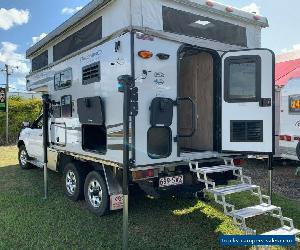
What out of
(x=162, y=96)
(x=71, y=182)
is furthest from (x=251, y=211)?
(x=71, y=182)

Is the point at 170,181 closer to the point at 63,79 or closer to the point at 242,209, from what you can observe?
the point at 242,209

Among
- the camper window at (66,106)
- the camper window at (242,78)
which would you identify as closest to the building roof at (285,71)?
the camper window at (242,78)

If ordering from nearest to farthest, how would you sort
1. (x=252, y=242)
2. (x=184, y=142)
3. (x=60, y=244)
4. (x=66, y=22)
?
(x=252, y=242)
(x=60, y=244)
(x=66, y=22)
(x=184, y=142)

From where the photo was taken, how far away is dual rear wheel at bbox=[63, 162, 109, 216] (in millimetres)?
5648

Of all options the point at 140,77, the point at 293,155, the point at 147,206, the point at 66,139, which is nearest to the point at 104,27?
the point at 140,77

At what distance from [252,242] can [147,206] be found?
2492 mm

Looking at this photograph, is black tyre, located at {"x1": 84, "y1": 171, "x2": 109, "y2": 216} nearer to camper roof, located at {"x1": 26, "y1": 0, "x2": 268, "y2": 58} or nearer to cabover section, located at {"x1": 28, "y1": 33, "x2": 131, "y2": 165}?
cabover section, located at {"x1": 28, "y1": 33, "x2": 131, "y2": 165}

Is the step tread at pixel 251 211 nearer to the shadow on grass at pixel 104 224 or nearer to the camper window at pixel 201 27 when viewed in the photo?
the shadow on grass at pixel 104 224

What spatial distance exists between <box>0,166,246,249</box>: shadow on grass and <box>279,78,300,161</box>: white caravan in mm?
4213

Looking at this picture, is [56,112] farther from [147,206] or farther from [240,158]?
[240,158]

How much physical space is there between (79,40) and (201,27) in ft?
7.31

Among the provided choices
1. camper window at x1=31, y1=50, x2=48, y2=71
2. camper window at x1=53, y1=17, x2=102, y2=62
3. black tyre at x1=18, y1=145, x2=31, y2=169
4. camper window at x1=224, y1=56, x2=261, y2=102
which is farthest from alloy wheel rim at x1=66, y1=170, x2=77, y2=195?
black tyre at x1=18, y1=145, x2=31, y2=169

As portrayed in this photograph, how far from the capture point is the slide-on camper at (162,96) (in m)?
4.90

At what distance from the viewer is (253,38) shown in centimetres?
640
